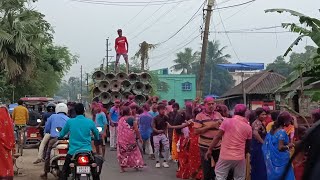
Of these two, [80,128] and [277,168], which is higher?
[80,128]

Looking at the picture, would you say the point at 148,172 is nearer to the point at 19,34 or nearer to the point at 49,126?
the point at 49,126

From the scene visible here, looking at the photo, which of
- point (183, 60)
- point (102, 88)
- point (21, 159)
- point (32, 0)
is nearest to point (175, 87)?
point (183, 60)

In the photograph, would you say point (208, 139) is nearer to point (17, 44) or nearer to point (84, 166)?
point (84, 166)

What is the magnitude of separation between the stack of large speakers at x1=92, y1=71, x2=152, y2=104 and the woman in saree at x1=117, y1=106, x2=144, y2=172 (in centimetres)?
730

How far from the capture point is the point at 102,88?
21.1 meters

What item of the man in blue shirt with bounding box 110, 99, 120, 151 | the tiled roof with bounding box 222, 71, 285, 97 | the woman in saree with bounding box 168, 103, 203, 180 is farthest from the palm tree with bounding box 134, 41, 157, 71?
the woman in saree with bounding box 168, 103, 203, 180

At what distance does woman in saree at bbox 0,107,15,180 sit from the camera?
788cm

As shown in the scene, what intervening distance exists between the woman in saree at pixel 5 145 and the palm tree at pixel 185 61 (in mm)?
89591

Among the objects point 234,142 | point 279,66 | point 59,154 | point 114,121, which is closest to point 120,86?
point 114,121

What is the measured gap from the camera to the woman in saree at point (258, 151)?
31.4ft

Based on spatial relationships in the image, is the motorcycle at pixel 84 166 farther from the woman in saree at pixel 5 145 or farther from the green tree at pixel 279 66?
the green tree at pixel 279 66

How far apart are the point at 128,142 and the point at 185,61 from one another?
281ft

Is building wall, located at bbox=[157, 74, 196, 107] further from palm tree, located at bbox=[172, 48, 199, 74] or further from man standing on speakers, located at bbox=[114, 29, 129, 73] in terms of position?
man standing on speakers, located at bbox=[114, 29, 129, 73]

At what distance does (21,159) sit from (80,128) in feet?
25.8
